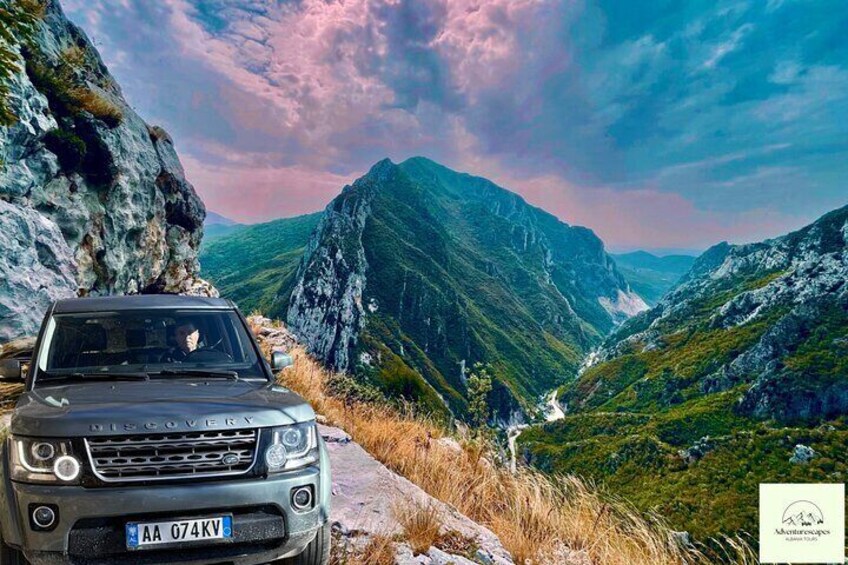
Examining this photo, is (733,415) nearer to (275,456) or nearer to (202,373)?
(202,373)

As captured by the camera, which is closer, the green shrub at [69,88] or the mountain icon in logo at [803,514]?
the mountain icon in logo at [803,514]

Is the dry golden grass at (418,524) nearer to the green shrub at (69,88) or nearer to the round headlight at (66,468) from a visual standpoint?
the round headlight at (66,468)

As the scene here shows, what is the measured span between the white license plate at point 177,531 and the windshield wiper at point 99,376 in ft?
4.83

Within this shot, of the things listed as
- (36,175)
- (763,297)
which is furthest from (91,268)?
(763,297)

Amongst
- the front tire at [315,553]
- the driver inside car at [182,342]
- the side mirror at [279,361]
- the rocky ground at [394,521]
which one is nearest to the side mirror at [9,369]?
the driver inside car at [182,342]

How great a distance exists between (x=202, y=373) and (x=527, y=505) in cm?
390

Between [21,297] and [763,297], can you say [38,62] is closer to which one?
[21,297]

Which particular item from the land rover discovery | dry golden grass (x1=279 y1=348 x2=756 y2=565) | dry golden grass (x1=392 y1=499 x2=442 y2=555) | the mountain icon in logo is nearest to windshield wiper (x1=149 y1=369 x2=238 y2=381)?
the land rover discovery

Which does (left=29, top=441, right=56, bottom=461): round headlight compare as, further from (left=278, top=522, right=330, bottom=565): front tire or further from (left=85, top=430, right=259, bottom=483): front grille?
(left=278, top=522, right=330, bottom=565): front tire

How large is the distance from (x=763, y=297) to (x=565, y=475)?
203 metres

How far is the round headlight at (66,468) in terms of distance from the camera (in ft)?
9.77

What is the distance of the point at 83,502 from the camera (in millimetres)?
2914

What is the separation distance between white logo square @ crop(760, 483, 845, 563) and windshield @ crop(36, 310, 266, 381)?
6.35m

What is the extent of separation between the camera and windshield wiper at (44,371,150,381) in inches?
160
